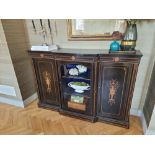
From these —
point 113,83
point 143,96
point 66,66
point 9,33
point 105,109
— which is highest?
point 9,33

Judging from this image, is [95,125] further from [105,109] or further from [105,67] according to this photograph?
[105,67]

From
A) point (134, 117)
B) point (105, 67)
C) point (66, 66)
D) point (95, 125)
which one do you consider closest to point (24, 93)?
point (66, 66)

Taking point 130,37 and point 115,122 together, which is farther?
point 115,122

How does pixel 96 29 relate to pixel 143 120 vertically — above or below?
above

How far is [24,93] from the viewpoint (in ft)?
7.79

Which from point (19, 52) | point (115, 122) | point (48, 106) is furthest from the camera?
→ point (48, 106)

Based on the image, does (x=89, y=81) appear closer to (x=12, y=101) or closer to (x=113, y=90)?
(x=113, y=90)

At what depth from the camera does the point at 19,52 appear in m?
2.16

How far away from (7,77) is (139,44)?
7.38ft

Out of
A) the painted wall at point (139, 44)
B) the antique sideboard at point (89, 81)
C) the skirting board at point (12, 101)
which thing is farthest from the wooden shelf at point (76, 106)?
the skirting board at point (12, 101)

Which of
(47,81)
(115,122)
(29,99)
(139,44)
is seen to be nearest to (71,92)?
(47,81)

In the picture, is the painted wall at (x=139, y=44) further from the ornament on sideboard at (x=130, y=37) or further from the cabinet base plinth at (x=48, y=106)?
the cabinet base plinth at (x=48, y=106)
